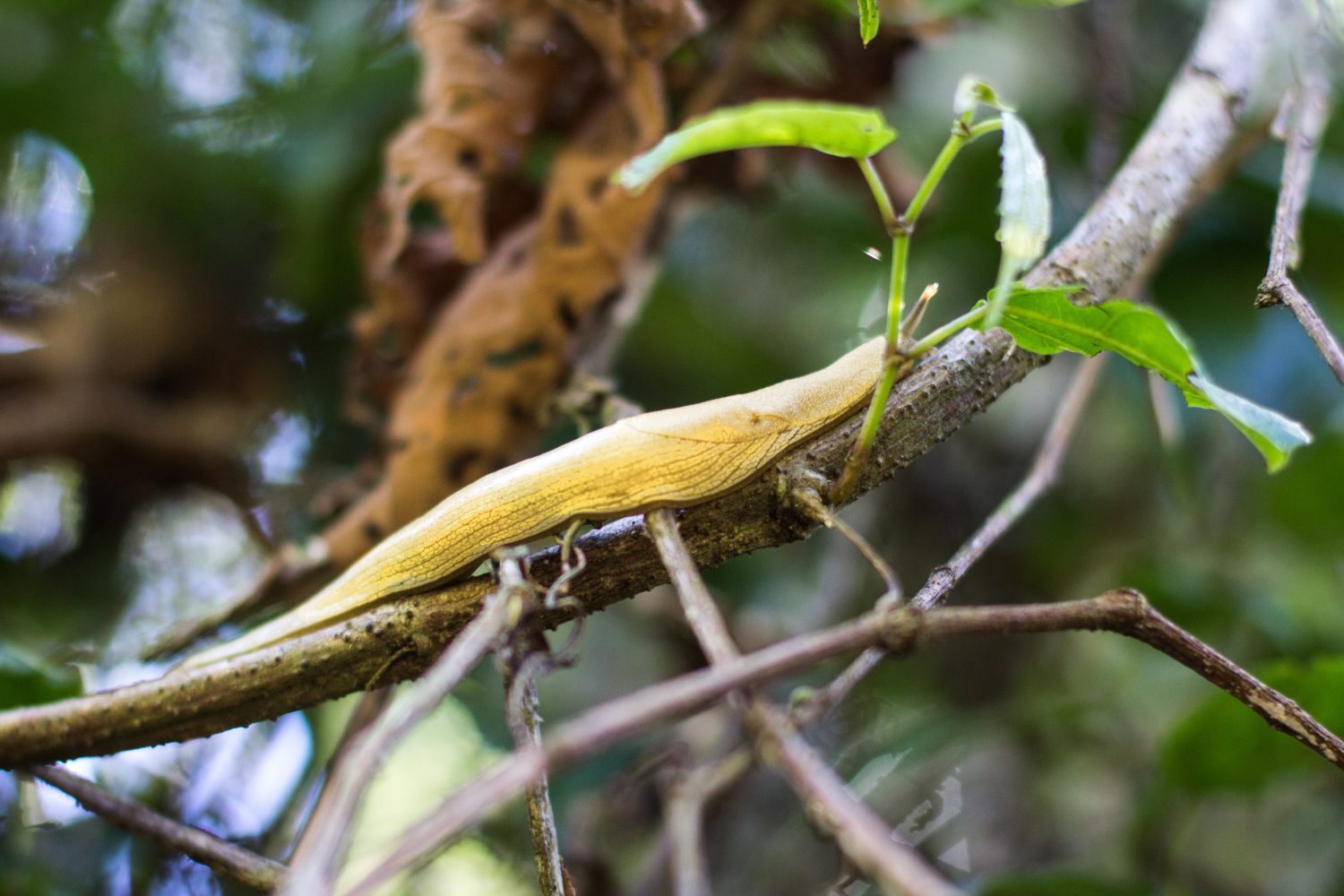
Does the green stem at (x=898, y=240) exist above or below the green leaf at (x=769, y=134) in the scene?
below

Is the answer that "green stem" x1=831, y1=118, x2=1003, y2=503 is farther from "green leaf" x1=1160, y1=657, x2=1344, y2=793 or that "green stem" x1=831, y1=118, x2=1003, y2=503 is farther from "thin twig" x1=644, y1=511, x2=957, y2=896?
"green leaf" x1=1160, y1=657, x2=1344, y2=793

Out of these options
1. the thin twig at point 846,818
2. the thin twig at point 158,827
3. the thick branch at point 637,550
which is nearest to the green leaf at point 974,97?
the thick branch at point 637,550

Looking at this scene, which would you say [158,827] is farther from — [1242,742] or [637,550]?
[1242,742]

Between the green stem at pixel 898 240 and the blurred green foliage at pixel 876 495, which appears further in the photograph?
the blurred green foliage at pixel 876 495

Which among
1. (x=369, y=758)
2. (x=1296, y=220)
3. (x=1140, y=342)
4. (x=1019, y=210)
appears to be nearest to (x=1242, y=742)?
(x=1296, y=220)

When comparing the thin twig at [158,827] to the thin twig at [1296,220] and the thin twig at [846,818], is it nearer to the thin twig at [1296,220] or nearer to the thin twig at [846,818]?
the thin twig at [846,818]

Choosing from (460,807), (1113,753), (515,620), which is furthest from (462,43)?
(1113,753)
